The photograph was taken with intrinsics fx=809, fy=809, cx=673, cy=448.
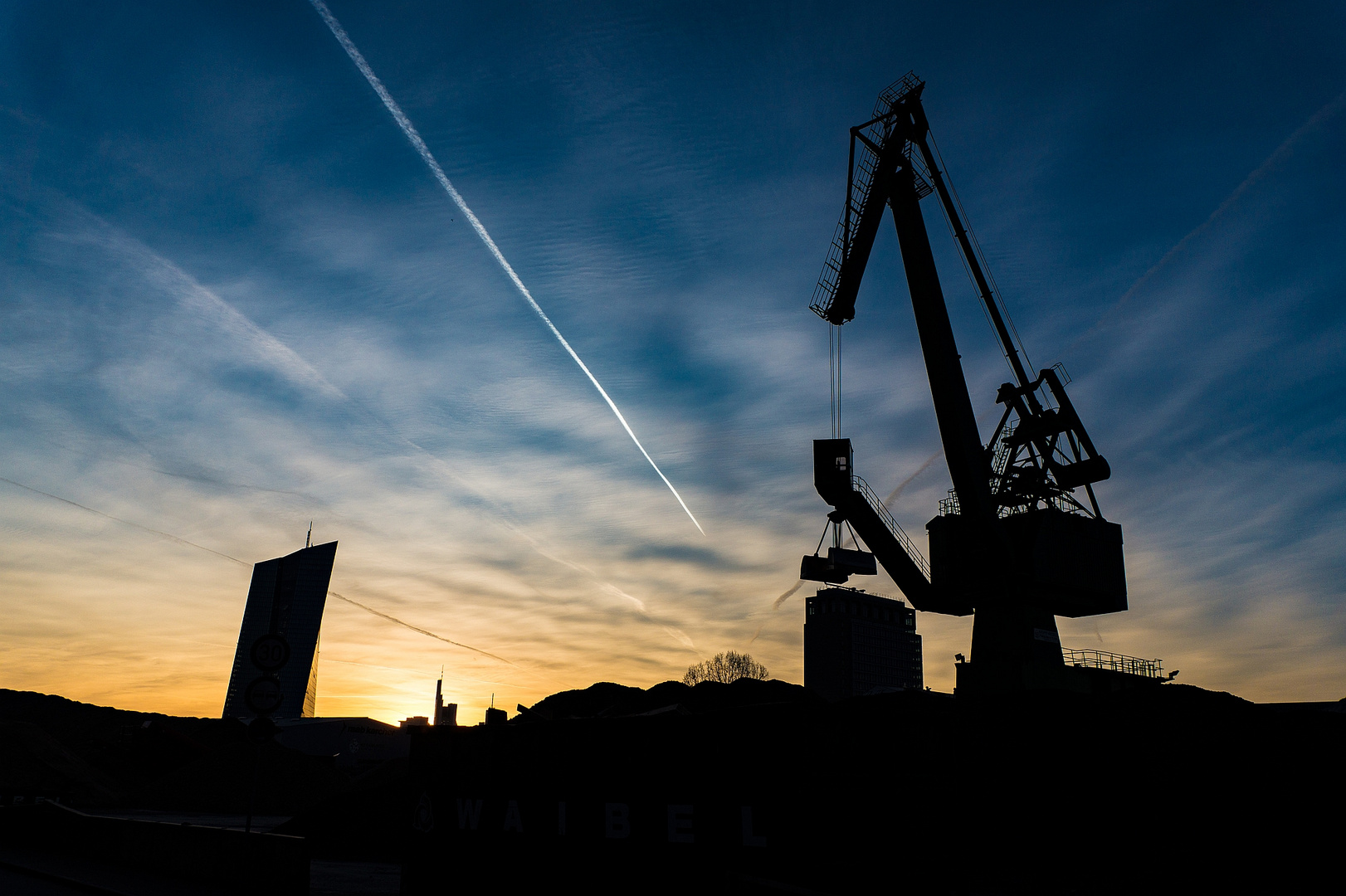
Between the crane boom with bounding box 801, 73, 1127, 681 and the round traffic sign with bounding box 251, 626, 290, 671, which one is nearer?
the round traffic sign with bounding box 251, 626, 290, 671

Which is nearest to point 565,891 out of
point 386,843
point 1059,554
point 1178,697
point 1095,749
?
point 1095,749

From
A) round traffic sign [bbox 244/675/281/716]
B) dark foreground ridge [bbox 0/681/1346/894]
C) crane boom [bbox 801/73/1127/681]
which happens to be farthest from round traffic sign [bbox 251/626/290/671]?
crane boom [bbox 801/73/1127/681]

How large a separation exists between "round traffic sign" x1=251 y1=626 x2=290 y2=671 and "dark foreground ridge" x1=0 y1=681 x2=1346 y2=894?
3.09m

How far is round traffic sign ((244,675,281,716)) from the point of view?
12219mm

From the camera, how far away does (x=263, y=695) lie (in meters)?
12.3

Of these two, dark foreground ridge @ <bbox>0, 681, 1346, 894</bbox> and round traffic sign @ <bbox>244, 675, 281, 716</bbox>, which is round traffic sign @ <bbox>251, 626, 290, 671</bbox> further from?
dark foreground ridge @ <bbox>0, 681, 1346, 894</bbox>

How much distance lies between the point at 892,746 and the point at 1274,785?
7324 mm

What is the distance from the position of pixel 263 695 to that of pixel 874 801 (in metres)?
9.08

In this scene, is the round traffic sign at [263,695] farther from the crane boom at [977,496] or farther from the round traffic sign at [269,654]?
the crane boom at [977,496]

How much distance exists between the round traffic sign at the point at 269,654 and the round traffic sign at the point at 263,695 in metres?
0.20

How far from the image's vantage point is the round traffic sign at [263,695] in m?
12.2

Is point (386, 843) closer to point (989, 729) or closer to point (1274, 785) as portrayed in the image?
point (989, 729)

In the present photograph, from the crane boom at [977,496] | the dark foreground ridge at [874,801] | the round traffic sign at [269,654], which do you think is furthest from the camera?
the crane boom at [977,496]

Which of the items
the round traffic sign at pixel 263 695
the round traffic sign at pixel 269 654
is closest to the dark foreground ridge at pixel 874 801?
the round traffic sign at pixel 263 695
